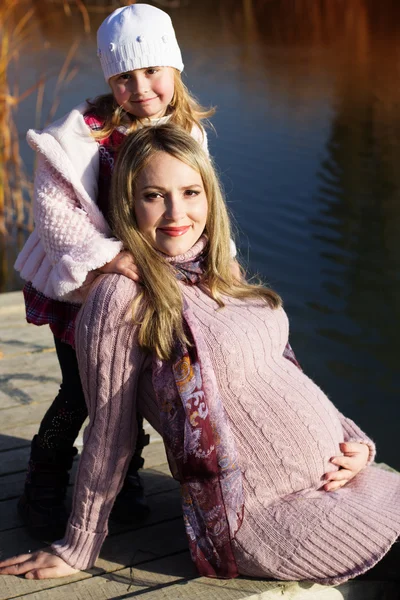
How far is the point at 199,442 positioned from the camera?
2051 mm

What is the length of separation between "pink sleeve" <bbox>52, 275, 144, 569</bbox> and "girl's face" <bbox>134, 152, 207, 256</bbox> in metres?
0.16

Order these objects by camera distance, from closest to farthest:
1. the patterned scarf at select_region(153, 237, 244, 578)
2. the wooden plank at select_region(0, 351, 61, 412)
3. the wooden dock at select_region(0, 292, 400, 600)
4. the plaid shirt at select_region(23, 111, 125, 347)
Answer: the patterned scarf at select_region(153, 237, 244, 578) < the wooden dock at select_region(0, 292, 400, 600) < the plaid shirt at select_region(23, 111, 125, 347) < the wooden plank at select_region(0, 351, 61, 412)

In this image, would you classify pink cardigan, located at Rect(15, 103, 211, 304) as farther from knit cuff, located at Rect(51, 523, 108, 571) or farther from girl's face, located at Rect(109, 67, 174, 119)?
knit cuff, located at Rect(51, 523, 108, 571)

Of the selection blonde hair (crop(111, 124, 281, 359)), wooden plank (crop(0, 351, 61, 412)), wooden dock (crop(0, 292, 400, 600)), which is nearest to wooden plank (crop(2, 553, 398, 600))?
wooden dock (crop(0, 292, 400, 600))

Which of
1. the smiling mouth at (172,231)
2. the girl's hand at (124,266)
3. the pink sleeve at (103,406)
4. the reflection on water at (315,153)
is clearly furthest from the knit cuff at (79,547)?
the reflection on water at (315,153)

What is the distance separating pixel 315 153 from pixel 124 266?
22.1ft

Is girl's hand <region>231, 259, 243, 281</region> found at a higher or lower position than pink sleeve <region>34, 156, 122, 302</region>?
lower

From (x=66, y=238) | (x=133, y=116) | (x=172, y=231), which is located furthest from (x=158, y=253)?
→ (x=133, y=116)

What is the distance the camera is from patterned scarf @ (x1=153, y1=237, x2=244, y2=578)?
6.72 ft

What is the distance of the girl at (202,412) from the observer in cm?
207

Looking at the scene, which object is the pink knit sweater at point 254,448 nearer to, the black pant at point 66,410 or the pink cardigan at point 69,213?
the pink cardigan at point 69,213

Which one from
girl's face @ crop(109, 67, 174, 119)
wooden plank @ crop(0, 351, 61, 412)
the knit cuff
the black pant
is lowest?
wooden plank @ crop(0, 351, 61, 412)

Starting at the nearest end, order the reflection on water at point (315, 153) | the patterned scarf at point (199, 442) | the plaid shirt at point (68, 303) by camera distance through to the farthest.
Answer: the patterned scarf at point (199, 442), the plaid shirt at point (68, 303), the reflection on water at point (315, 153)

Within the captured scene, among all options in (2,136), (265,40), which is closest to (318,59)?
(265,40)
